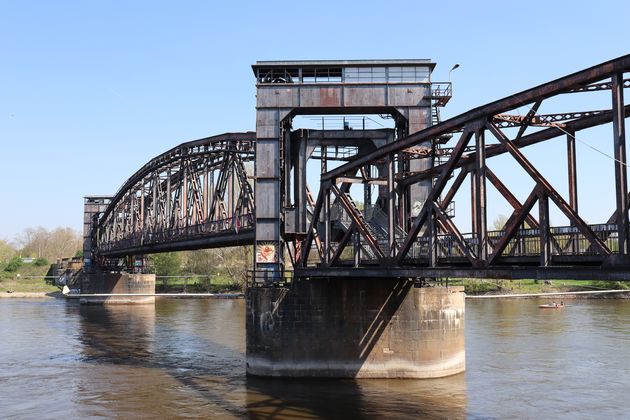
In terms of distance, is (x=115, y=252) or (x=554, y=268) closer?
(x=554, y=268)

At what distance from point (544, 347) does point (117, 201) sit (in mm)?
66319

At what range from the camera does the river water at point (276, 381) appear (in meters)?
25.9

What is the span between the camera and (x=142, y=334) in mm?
53906

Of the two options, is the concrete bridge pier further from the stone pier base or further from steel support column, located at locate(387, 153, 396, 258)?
the stone pier base

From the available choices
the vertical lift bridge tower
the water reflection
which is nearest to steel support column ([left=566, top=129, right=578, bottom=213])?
the water reflection

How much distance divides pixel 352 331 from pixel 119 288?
72.9 m

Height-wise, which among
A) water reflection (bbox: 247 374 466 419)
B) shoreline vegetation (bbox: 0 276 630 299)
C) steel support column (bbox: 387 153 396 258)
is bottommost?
water reflection (bbox: 247 374 466 419)

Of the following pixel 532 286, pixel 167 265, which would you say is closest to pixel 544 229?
pixel 532 286

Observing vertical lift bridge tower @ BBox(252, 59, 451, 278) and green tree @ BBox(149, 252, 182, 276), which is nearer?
vertical lift bridge tower @ BBox(252, 59, 451, 278)

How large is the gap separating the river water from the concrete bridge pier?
2.61 ft

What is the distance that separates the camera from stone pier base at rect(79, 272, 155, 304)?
96125 millimetres

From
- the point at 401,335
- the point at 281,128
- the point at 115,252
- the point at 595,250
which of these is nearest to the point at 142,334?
the point at 281,128

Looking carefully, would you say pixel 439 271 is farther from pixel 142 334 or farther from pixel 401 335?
pixel 142 334

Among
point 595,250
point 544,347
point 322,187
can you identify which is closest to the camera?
point 595,250
